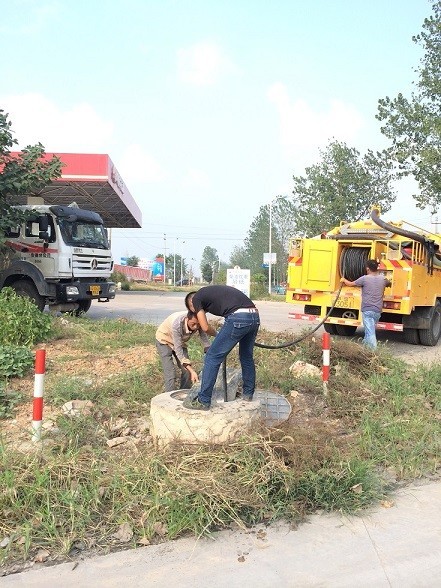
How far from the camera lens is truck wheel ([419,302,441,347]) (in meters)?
10.5

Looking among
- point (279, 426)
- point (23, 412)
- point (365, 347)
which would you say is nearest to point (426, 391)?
point (365, 347)

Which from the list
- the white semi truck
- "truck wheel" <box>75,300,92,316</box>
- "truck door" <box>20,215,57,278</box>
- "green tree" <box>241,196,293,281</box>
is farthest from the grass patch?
"green tree" <box>241,196,293,281</box>

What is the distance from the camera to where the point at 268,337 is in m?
8.78

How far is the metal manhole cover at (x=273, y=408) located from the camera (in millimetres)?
4578

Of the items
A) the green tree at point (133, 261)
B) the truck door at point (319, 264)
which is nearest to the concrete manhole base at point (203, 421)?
the truck door at point (319, 264)

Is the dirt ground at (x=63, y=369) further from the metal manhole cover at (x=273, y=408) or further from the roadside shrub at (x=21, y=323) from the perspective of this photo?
the metal manhole cover at (x=273, y=408)

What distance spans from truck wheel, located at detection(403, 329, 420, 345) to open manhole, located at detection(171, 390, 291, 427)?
628 cm

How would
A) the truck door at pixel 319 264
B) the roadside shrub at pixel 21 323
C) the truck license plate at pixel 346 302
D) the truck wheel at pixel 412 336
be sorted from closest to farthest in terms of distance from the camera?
1. the roadside shrub at pixel 21 323
2. the truck license plate at pixel 346 302
3. the truck door at pixel 319 264
4. the truck wheel at pixel 412 336

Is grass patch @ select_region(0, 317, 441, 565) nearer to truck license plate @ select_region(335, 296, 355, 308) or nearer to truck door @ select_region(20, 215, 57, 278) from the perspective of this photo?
truck license plate @ select_region(335, 296, 355, 308)

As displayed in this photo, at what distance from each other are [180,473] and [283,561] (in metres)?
0.89

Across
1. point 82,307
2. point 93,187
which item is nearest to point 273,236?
point 93,187

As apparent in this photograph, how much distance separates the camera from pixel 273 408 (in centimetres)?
494

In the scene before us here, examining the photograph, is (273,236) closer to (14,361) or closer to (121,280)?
(121,280)

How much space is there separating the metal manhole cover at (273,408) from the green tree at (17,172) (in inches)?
288
